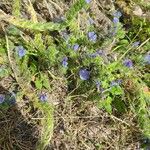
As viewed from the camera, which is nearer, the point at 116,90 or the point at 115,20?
the point at 116,90

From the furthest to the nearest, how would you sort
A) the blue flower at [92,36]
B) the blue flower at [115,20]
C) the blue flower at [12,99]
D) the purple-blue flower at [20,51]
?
1. the blue flower at [115,20]
2. the blue flower at [92,36]
3. the purple-blue flower at [20,51]
4. the blue flower at [12,99]

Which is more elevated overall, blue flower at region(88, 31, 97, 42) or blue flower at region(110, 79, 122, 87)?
blue flower at region(88, 31, 97, 42)

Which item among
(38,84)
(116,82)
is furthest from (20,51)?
(116,82)

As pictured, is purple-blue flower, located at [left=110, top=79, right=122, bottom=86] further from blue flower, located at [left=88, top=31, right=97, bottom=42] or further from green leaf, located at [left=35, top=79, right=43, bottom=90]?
green leaf, located at [left=35, top=79, right=43, bottom=90]

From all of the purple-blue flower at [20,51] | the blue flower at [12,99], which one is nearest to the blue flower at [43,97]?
the blue flower at [12,99]

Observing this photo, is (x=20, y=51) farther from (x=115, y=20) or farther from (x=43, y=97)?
(x=115, y=20)

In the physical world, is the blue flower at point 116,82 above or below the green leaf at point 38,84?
above

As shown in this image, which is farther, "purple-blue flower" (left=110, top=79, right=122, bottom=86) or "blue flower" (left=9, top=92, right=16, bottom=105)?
"purple-blue flower" (left=110, top=79, right=122, bottom=86)

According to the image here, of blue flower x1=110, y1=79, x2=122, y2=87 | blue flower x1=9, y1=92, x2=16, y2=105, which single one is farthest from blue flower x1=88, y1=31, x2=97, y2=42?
blue flower x1=9, y1=92, x2=16, y2=105

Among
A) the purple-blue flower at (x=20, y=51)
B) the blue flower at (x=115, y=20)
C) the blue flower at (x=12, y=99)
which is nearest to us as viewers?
the blue flower at (x=12, y=99)

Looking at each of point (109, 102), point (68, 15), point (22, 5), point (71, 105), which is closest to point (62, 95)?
Result: point (71, 105)

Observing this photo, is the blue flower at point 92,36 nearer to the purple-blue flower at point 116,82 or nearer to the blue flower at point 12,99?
the purple-blue flower at point 116,82
